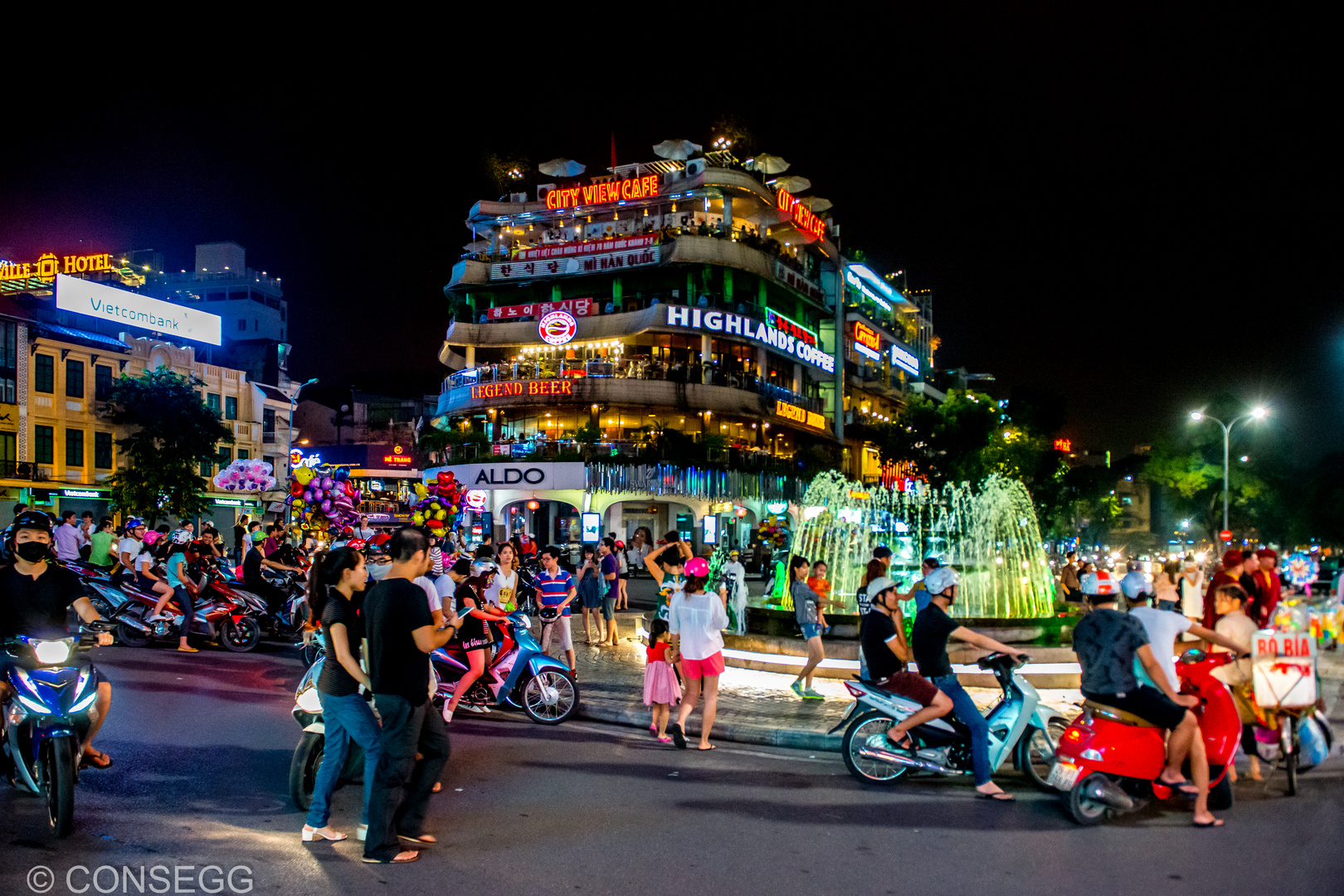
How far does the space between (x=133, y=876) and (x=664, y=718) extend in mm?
4906

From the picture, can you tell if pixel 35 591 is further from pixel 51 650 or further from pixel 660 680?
pixel 660 680

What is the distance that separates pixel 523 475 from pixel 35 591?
3736 cm

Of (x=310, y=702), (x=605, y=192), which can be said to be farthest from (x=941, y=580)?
(x=605, y=192)

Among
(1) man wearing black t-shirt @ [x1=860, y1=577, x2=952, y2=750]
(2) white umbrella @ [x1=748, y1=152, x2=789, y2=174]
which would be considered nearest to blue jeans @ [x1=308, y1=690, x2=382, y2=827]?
(1) man wearing black t-shirt @ [x1=860, y1=577, x2=952, y2=750]

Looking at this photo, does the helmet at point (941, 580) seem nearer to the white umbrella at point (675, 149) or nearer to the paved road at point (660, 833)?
the paved road at point (660, 833)

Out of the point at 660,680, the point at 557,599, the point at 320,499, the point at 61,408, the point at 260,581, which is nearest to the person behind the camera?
the point at 660,680

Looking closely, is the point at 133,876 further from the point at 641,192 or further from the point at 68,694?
the point at 641,192

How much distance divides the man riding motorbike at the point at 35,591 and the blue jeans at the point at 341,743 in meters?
1.88

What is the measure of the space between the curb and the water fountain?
646cm

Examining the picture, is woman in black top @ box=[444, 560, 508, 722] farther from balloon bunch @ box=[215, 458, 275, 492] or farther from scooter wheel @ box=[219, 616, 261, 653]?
balloon bunch @ box=[215, 458, 275, 492]

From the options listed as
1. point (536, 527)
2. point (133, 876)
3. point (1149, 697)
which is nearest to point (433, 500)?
point (133, 876)

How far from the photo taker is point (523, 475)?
43688 mm

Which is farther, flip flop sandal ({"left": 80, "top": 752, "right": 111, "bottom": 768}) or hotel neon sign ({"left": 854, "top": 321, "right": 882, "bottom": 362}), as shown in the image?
hotel neon sign ({"left": 854, "top": 321, "right": 882, "bottom": 362})

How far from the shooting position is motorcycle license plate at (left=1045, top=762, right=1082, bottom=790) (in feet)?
21.0
